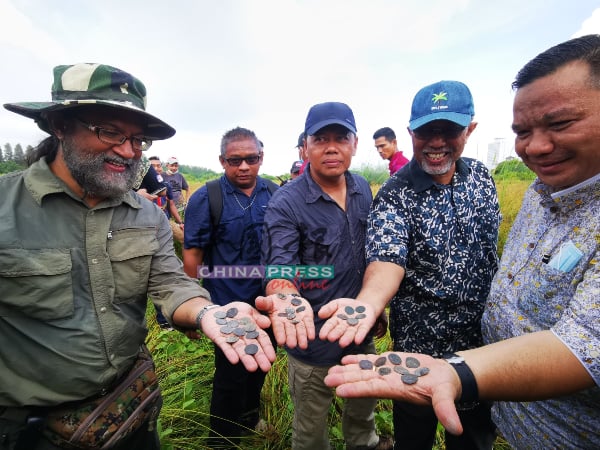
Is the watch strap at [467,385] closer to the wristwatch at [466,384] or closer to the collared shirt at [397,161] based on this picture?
the wristwatch at [466,384]

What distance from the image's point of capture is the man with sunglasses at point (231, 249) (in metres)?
3.00

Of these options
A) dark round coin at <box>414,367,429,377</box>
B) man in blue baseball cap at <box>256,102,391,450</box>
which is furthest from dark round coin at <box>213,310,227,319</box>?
dark round coin at <box>414,367,429,377</box>

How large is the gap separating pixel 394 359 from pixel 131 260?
1.67 meters

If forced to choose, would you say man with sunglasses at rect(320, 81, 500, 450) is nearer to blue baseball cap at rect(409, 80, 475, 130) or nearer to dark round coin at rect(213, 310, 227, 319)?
blue baseball cap at rect(409, 80, 475, 130)

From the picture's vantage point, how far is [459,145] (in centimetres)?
218

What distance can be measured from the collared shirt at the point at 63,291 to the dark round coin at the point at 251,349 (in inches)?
23.3

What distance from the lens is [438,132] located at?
2193 millimetres

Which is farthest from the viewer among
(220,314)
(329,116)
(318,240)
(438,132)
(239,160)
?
(239,160)

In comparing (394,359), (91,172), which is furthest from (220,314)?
(91,172)

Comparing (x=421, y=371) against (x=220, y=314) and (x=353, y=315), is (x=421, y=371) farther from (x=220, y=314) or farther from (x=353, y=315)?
(x=220, y=314)

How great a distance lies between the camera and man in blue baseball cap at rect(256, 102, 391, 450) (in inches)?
94.0

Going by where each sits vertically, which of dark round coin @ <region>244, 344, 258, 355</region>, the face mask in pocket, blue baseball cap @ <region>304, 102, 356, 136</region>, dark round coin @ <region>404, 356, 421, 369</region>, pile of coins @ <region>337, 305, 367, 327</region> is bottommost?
dark round coin @ <region>244, 344, 258, 355</region>

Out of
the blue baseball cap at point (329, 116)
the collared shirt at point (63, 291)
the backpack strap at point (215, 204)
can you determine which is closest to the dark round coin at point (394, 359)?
the collared shirt at point (63, 291)

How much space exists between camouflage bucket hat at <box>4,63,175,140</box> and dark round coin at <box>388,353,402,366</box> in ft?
6.64
